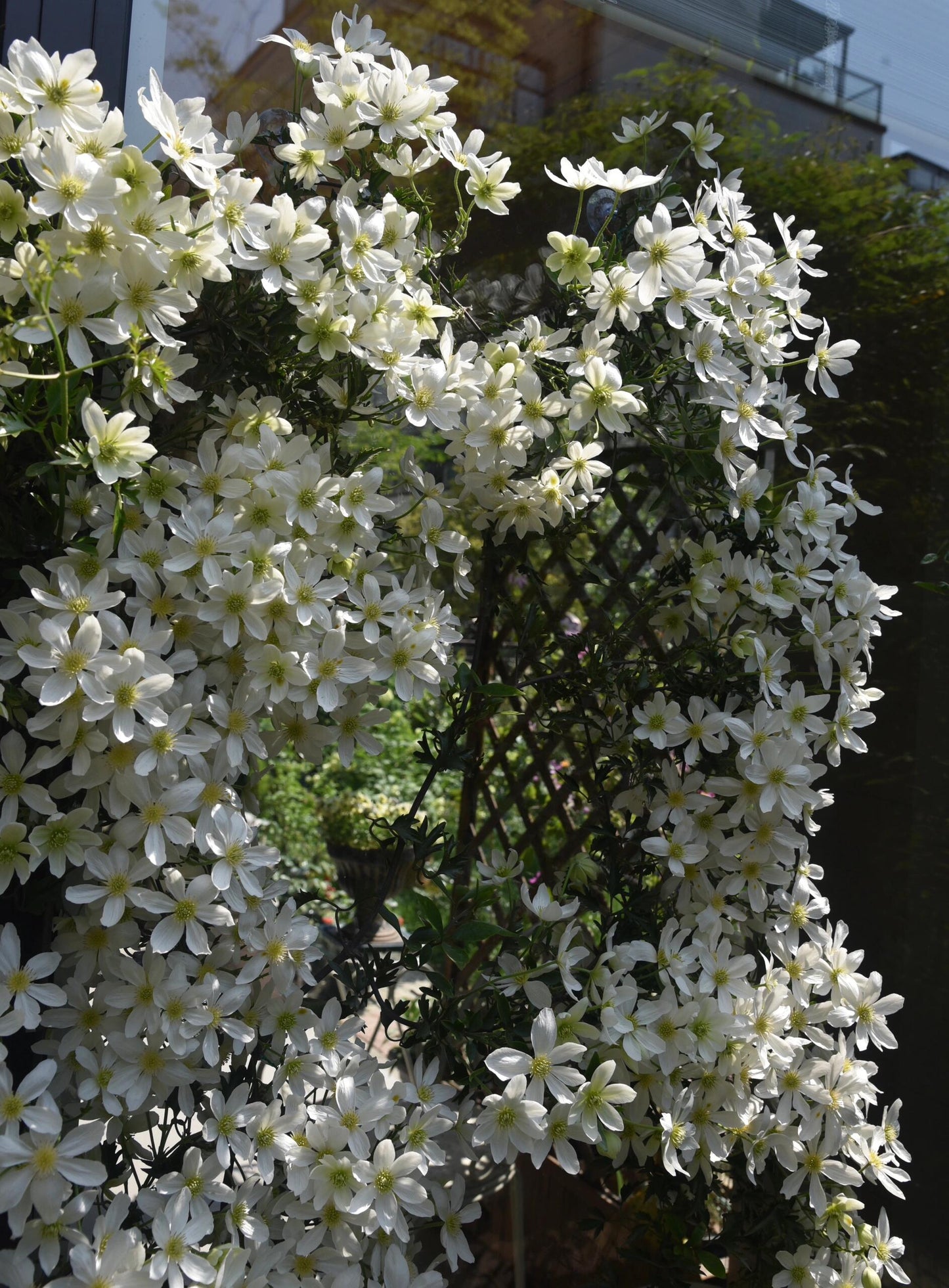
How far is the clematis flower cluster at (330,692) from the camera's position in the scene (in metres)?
0.95

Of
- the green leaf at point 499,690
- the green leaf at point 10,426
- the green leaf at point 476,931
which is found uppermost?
the green leaf at point 10,426

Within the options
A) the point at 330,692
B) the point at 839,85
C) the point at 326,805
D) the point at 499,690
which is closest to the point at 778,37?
the point at 839,85

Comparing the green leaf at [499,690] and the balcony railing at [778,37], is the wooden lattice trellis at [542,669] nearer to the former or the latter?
the green leaf at [499,690]

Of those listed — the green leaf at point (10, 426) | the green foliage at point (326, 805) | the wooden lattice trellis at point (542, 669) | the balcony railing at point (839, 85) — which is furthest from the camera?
the green foliage at point (326, 805)

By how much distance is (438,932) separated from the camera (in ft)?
3.96

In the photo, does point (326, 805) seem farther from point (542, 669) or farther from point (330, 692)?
point (330, 692)

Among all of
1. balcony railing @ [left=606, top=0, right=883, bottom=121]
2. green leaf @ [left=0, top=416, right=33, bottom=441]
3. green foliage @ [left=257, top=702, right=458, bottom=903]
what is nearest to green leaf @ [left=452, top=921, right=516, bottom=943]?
green leaf @ [left=0, top=416, right=33, bottom=441]

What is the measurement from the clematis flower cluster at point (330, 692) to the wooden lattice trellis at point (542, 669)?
1.10 feet

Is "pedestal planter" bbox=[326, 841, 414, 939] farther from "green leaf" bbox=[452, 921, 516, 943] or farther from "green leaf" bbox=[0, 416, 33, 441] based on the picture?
"green leaf" bbox=[0, 416, 33, 441]

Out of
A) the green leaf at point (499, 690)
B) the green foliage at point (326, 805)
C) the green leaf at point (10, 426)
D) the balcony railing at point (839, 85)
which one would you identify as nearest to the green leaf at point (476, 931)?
the green leaf at point (499, 690)

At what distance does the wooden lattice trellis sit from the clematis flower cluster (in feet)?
1.10

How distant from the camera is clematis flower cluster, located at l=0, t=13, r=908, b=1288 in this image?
3.11 ft

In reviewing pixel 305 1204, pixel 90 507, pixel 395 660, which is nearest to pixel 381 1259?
pixel 305 1204

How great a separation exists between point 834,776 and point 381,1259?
1.35 meters
